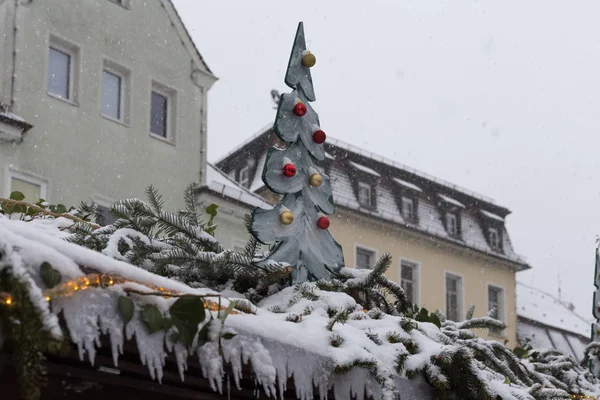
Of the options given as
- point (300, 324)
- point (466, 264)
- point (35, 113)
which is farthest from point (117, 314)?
point (466, 264)

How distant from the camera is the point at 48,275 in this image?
7.75 ft

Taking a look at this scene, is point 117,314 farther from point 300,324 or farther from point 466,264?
point 466,264

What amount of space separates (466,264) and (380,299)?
23266 mm

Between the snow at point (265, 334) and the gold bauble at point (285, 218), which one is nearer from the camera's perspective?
the snow at point (265, 334)

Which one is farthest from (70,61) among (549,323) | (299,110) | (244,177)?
(549,323)

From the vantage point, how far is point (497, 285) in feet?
91.9

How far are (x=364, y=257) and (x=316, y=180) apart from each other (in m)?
19.5

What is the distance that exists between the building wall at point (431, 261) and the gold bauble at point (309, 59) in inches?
690

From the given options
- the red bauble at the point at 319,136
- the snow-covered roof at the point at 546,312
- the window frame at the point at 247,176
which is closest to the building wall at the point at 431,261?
the snow-covered roof at the point at 546,312

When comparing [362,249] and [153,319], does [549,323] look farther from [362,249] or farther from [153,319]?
[153,319]

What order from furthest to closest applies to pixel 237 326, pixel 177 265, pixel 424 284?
pixel 424 284, pixel 177 265, pixel 237 326

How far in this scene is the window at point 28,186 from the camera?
14.9m

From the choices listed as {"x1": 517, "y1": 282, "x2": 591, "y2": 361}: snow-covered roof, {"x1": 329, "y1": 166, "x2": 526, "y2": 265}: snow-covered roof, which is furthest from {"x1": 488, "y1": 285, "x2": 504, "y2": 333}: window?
{"x1": 517, "y1": 282, "x2": 591, "y2": 361}: snow-covered roof

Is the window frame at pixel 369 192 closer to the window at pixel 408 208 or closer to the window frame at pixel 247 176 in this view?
the window at pixel 408 208
